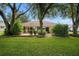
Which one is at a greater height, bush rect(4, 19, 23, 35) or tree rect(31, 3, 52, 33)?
tree rect(31, 3, 52, 33)

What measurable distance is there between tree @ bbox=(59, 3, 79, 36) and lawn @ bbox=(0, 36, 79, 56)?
0.86 feet

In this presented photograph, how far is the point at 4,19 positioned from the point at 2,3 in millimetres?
315

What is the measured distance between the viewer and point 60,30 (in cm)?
605

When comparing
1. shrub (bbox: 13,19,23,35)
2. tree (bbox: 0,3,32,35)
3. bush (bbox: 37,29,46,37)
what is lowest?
bush (bbox: 37,29,46,37)

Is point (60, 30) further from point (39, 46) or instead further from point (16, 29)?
point (16, 29)

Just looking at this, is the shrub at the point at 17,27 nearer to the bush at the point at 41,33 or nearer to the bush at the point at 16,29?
the bush at the point at 16,29

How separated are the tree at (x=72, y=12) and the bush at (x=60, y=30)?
17 centimetres

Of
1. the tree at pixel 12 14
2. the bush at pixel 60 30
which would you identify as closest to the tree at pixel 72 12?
the bush at pixel 60 30

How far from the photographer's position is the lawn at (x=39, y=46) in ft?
19.1

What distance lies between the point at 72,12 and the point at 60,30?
414mm

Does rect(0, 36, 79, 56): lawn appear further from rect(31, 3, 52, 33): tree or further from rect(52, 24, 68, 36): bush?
rect(31, 3, 52, 33): tree

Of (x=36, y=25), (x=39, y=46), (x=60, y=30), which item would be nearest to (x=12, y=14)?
(x=36, y=25)

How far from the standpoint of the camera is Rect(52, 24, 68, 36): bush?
595 centimetres

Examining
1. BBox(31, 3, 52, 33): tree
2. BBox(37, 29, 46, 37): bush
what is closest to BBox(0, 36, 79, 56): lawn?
BBox(37, 29, 46, 37): bush
